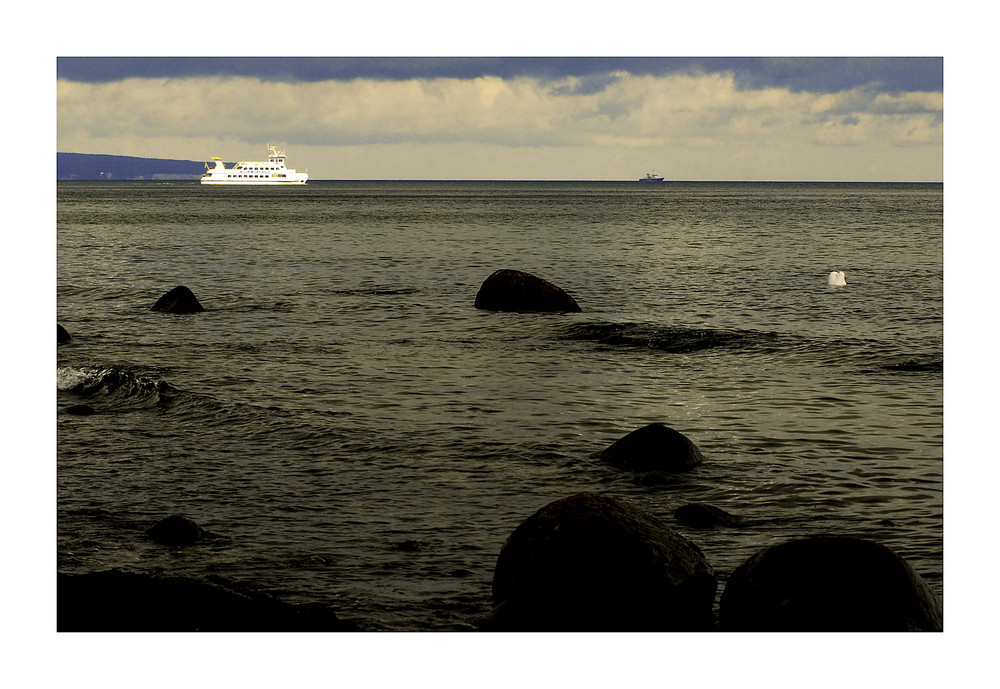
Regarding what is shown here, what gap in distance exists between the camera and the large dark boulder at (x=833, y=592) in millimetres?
5336

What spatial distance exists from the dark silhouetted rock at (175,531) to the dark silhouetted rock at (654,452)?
3927 mm

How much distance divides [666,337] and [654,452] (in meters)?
9.21

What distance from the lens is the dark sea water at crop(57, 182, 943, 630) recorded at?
736 centimetres

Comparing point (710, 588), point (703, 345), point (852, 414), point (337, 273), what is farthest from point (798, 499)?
point (337, 273)

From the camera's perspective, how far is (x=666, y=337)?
18375 mm

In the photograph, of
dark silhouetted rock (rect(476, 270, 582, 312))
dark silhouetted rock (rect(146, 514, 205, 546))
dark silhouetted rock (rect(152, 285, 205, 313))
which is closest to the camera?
dark silhouetted rock (rect(146, 514, 205, 546))

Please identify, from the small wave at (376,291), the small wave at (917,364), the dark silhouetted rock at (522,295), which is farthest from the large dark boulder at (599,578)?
the small wave at (376,291)

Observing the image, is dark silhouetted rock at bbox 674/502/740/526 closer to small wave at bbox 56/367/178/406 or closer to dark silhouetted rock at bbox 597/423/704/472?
dark silhouetted rock at bbox 597/423/704/472

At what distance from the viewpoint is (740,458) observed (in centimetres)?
977

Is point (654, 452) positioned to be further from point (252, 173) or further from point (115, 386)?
point (252, 173)

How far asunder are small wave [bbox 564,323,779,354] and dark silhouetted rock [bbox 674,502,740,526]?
9.07 m

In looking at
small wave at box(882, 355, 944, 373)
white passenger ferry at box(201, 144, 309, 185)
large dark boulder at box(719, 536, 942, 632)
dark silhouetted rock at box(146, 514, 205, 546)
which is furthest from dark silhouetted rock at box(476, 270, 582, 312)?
white passenger ferry at box(201, 144, 309, 185)

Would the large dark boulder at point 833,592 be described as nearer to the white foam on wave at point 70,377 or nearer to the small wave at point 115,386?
the small wave at point 115,386

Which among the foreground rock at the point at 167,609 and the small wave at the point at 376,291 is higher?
the small wave at the point at 376,291
